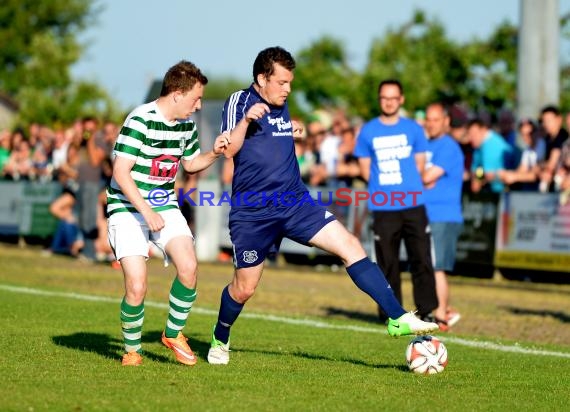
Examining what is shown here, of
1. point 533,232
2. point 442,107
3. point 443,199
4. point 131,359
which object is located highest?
point 442,107

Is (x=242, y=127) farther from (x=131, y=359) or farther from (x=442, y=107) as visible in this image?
(x=442, y=107)

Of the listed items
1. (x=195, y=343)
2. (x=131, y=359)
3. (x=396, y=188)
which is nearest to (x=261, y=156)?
(x=131, y=359)

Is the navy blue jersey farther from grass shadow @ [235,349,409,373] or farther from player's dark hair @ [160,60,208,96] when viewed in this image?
grass shadow @ [235,349,409,373]

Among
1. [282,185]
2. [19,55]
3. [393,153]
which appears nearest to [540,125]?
[393,153]

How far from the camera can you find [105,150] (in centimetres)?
2181

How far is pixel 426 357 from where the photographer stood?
29.4 ft

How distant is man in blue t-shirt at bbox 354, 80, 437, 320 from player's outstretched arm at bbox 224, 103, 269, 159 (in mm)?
3721

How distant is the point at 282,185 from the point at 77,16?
79696 millimetres

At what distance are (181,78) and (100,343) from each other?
256 cm

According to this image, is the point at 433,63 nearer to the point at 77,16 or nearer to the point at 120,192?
the point at 120,192

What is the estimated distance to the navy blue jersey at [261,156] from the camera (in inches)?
363

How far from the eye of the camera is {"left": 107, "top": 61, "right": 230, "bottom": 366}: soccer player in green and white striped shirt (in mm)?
8930

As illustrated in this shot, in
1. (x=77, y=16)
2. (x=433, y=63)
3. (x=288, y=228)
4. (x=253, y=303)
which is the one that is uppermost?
(x=77, y=16)

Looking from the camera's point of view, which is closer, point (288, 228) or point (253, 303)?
point (288, 228)
